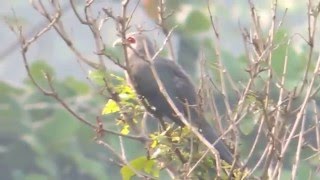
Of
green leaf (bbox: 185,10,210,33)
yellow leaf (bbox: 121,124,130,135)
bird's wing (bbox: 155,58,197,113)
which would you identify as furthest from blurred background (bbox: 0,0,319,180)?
yellow leaf (bbox: 121,124,130,135)

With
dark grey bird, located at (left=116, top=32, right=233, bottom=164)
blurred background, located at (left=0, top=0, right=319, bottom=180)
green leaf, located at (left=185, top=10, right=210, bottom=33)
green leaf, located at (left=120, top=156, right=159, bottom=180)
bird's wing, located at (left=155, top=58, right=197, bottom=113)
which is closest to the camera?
green leaf, located at (left=120, top=156, right=159, bottom=180)

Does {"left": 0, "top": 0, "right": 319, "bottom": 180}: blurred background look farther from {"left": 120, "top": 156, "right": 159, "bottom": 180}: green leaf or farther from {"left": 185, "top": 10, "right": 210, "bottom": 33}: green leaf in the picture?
{"left": 120, "top": 156, "right": 159, "bottom": 180}: green leaf

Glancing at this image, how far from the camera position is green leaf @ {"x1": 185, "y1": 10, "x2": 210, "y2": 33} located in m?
4.65

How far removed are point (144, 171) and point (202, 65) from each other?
30cm

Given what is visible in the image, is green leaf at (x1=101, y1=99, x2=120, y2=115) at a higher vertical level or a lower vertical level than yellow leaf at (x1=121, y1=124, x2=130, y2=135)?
higher

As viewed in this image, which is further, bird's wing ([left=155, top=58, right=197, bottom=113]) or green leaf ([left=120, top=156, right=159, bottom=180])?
bird's wing ([left=155, top=58, right=197, bottom=113])

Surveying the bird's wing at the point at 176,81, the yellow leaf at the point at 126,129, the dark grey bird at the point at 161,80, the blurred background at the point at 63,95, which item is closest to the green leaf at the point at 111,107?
the yellow leaf at the point at 126,129

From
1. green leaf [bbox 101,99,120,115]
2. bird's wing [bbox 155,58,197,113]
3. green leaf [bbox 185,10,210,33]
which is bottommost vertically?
green leaf [bbox 101,99,120,115]

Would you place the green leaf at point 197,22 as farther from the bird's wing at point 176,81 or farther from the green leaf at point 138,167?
the green leaf at point 138,167

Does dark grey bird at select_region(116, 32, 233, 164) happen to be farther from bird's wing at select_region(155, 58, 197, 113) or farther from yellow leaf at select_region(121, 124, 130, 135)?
yellow leaf at select_region(121, 124, 130, 135)

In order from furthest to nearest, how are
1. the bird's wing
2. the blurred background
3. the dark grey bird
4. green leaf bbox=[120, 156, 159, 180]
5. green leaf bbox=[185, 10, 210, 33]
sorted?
the blurred background
green leaf bbox=[185, 10, 210, 33]
the bird's wing
the dark grey bird
green leaf bbox=[120, 156, 159, 180]

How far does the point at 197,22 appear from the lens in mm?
4773

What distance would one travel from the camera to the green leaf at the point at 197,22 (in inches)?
183

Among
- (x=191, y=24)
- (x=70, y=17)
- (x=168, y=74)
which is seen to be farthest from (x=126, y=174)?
(x=191, y=24)
